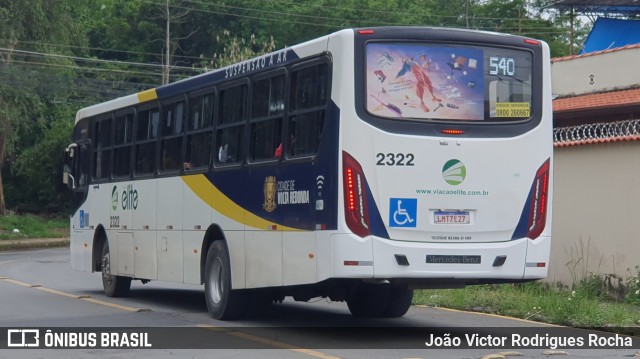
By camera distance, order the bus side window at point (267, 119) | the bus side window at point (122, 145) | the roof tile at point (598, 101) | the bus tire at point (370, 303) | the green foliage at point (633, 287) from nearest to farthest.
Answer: the bus side window at point (267, 119), the bus tire at point (370, 303), the green foliage at point (633, 287), the bus side window at point (122, 145), the roof tile at point (598, 101)

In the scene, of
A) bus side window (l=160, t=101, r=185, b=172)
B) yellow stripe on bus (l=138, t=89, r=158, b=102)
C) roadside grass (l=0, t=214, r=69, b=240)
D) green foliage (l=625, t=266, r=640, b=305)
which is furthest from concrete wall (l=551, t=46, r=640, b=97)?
roadside grass (l=0, t=214, r=69, b=240)

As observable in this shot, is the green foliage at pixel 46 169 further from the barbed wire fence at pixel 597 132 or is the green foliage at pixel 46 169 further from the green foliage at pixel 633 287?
the green foliage at pixel 633 287

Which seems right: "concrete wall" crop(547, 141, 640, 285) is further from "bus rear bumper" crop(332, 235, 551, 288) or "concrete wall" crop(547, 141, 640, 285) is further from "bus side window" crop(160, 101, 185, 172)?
"bus side window" crop(160, 101, 185, 172)

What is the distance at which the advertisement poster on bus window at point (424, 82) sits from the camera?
1208 centimetres

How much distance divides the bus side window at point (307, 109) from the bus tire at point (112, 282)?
22.7 feet

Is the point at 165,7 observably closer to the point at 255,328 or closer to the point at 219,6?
the point at 219,6

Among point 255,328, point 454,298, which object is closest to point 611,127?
point 454,298

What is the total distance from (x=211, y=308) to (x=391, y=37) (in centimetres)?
480

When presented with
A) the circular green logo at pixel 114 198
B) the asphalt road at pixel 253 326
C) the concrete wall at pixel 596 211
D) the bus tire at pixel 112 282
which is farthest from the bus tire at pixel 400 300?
the circular green logo at pixel 114 198

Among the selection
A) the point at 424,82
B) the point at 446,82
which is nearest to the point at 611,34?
the point at 446,82

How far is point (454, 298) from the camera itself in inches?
677

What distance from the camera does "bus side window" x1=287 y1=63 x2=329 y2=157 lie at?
12375 mm

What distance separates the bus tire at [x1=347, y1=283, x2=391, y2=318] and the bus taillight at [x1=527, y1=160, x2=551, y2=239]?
8.79ft

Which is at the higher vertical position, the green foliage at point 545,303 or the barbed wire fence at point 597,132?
the barbed wire fence at point 597,132
